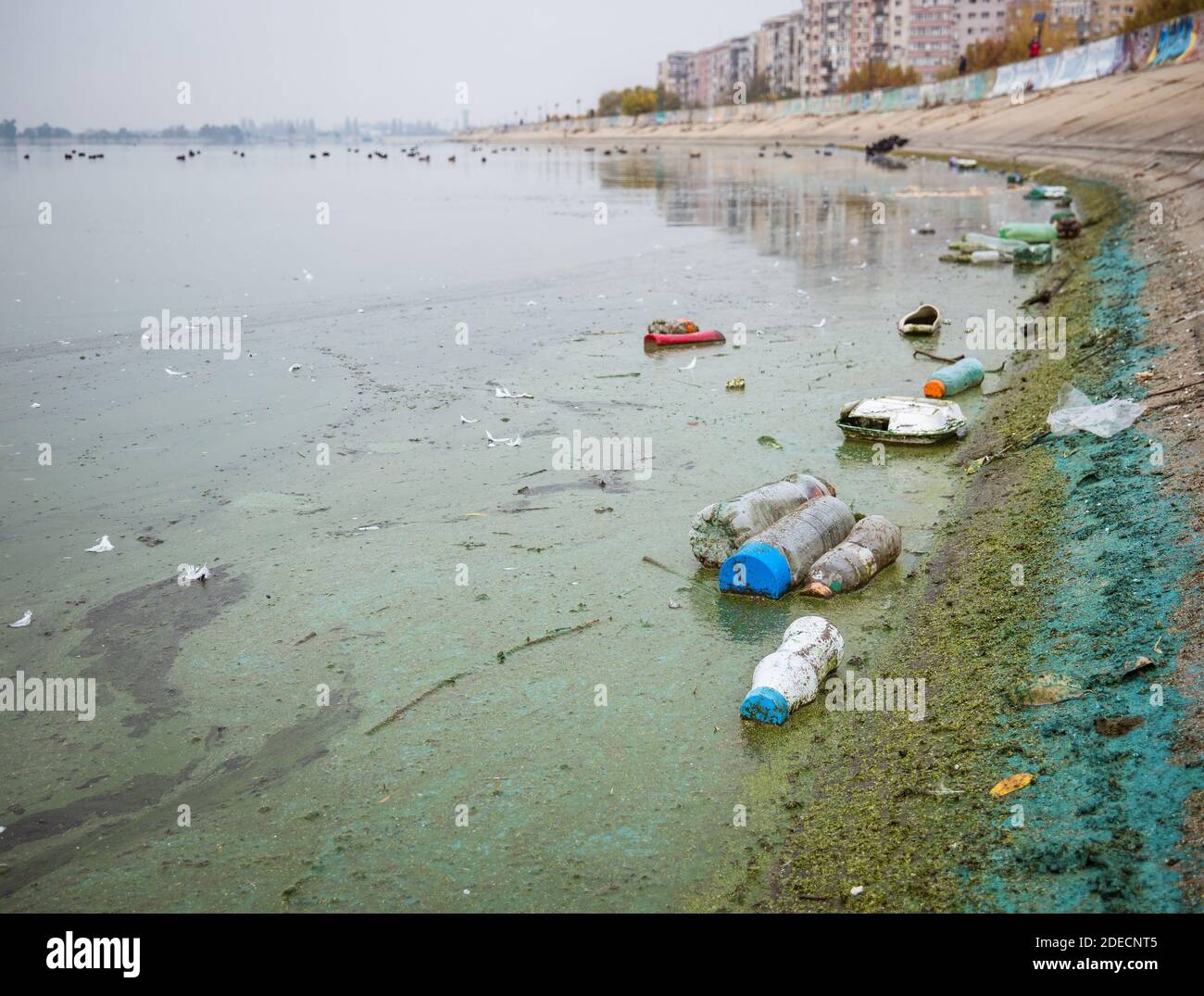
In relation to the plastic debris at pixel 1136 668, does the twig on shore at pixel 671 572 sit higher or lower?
lower

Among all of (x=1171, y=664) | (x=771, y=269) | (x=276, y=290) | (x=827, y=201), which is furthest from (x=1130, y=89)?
(x=1171, y=664)

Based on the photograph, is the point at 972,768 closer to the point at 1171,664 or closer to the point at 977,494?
the point at 1171,664

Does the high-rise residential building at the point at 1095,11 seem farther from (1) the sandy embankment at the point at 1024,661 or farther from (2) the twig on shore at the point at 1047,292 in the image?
(1) the sandy embankment at the point at 1024,661

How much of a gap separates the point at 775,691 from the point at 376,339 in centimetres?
1176

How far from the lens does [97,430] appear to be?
37.9 ft

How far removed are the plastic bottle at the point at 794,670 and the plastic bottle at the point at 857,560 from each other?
2.84ft

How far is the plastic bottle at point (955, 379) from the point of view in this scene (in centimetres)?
1169

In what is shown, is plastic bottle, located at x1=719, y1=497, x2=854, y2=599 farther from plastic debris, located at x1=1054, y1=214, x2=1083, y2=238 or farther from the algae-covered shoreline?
plastic debris, located at x1=1054, y1=214, x2=1083, y2=238

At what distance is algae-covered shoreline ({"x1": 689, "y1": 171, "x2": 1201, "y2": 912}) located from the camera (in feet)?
13.4

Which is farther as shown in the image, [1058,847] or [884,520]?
[884,520]

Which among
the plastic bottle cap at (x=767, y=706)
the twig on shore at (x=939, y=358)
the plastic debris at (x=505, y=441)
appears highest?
the twig on shore at (x=939, y=358)

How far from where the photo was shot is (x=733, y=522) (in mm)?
7719

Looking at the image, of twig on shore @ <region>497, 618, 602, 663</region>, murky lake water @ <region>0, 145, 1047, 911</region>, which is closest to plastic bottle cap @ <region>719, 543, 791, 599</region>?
murky lake water @ <region>0, 145, 1047, 911</region>

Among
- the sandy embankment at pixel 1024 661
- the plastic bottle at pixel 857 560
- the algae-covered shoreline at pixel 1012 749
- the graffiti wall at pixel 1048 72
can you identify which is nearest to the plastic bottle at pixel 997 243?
the sandy embankment at pixel 1024 661
